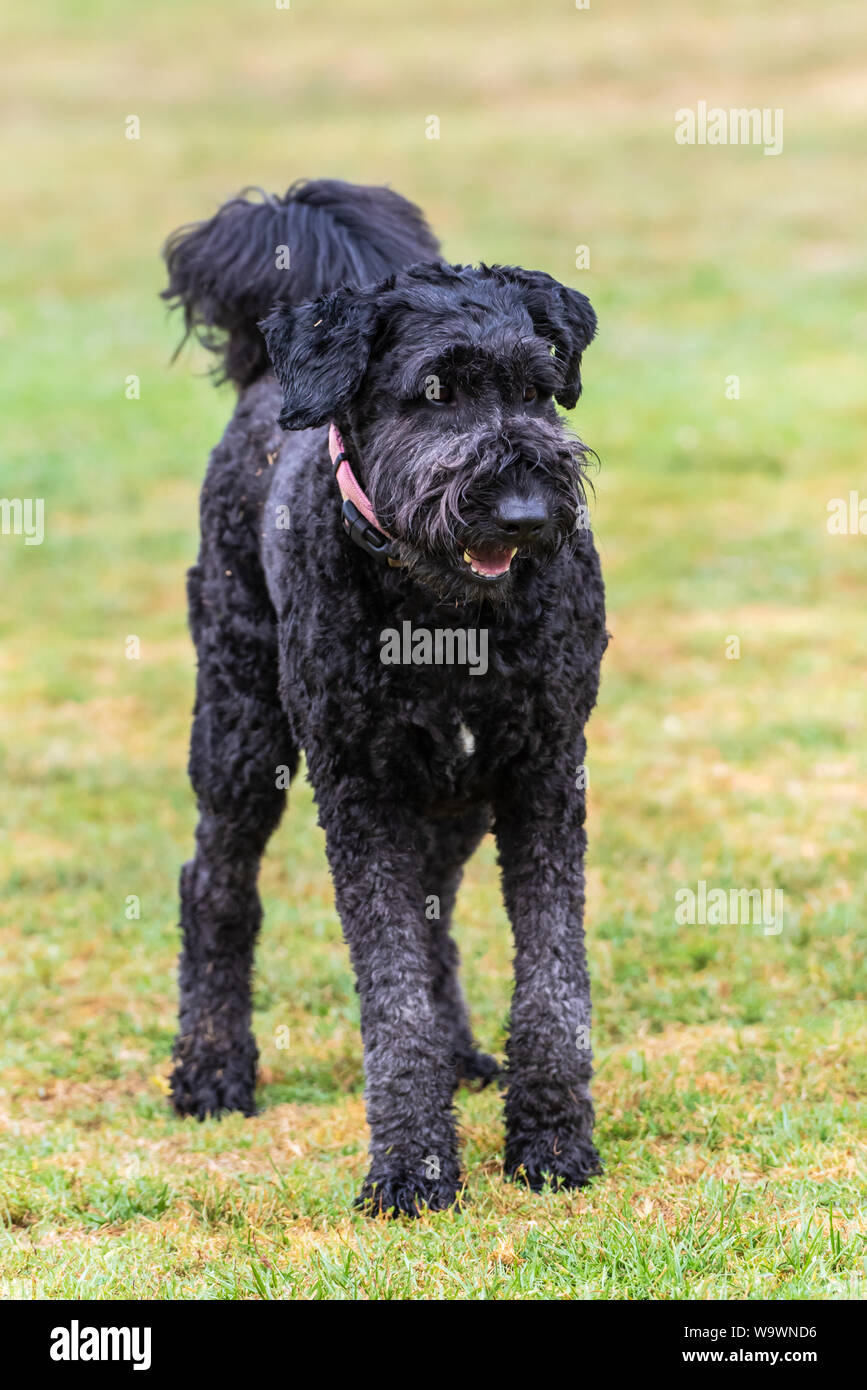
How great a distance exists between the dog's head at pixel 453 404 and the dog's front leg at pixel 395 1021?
0.79m

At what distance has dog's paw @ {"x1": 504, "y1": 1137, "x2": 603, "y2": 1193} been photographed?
4.53 m

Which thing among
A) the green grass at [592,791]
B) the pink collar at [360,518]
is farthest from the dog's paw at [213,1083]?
the pink collar at [360,518]

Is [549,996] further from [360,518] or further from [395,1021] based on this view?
[360,518]

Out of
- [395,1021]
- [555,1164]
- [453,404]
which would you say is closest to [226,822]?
[395,1021]

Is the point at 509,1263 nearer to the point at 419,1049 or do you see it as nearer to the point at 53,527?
the point at 419,1049

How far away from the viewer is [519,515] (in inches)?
153

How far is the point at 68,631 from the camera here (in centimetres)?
1158

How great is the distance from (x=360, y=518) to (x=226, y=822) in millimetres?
1610

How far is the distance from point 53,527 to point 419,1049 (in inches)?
407

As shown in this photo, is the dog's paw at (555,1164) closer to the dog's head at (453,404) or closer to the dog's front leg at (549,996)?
the dog's front leg at (549,996)

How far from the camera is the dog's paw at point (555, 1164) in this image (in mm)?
4527

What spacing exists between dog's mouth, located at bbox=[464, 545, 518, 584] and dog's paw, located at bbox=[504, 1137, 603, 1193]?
1.57 metres

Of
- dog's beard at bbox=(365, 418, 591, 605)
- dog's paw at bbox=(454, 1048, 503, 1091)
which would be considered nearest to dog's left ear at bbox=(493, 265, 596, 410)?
dog's beard at bbox=(365, 418, 591, 605)
